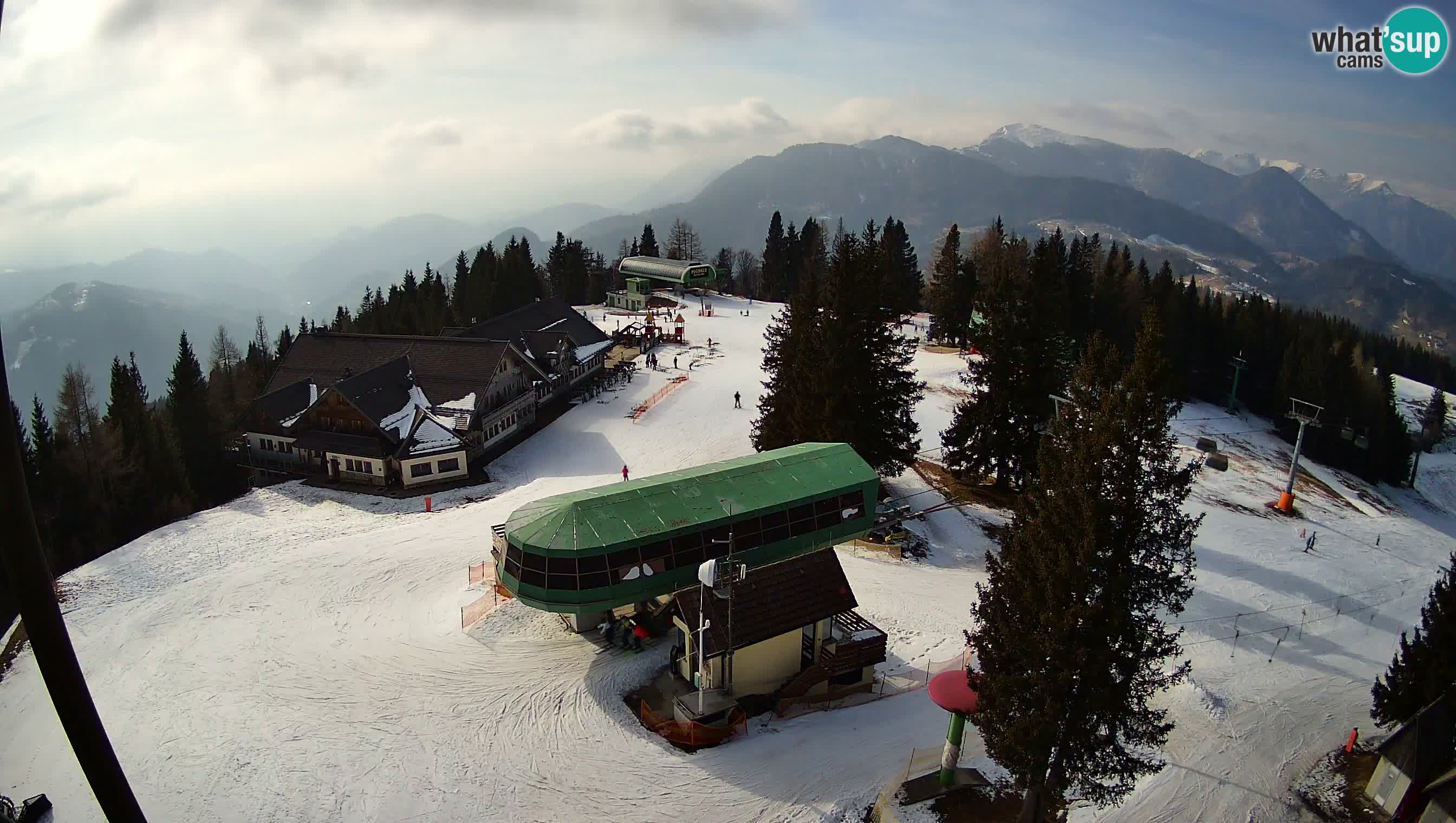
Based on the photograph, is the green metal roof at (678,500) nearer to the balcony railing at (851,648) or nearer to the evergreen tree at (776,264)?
the balcony railing at (851,648)

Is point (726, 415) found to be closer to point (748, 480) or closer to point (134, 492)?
point (748, 480)

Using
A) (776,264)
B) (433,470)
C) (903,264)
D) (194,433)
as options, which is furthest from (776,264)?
(194,433)

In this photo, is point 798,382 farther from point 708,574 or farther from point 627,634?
point 708,574

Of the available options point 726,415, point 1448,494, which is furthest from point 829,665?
point 1448,494

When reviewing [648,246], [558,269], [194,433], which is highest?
[648,246]

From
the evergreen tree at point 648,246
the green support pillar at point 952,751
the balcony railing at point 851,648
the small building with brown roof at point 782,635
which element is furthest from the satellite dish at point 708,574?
the evergreen tree at point 648,246

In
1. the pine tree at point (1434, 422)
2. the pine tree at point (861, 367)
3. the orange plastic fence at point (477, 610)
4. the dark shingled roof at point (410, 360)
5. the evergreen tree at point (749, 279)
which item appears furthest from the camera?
the evergreen tree at point (749, 279)
